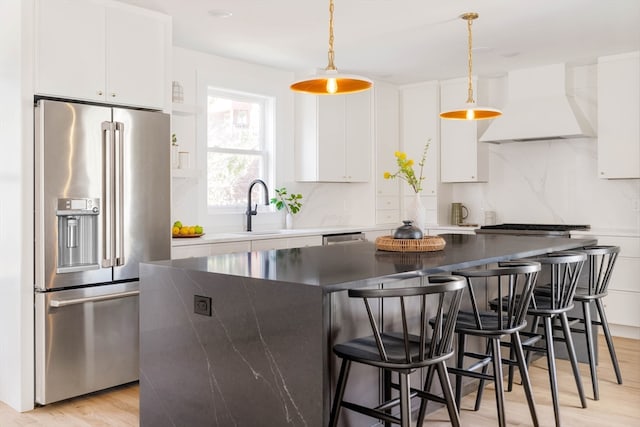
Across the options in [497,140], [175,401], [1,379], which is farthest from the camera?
[497,140]

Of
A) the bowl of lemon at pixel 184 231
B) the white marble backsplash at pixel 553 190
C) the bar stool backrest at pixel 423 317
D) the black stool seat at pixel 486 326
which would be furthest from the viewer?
the white marble backsplash at pixel 553 190

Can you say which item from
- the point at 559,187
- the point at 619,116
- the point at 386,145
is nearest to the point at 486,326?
the point at 619,116

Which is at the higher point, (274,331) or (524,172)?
(524,172)

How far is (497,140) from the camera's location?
6.00 metres

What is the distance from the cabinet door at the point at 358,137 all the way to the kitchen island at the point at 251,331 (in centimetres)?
328

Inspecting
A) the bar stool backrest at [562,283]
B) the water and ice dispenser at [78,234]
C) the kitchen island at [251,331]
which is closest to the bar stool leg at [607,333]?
the bar stool backrest at [562,283]

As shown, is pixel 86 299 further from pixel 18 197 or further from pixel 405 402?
pixel 405 402

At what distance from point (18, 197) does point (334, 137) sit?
3.35 m

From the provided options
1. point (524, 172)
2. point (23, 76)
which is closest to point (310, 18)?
point (23, 76)

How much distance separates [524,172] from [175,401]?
→ 4708mm

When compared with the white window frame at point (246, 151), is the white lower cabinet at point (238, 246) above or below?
below

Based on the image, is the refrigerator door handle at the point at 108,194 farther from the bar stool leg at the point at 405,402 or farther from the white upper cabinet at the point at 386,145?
the white upper cabinet at the point at 386,145

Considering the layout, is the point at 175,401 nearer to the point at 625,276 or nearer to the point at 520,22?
the point at 520,22

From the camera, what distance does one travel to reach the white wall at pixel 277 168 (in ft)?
16.9
